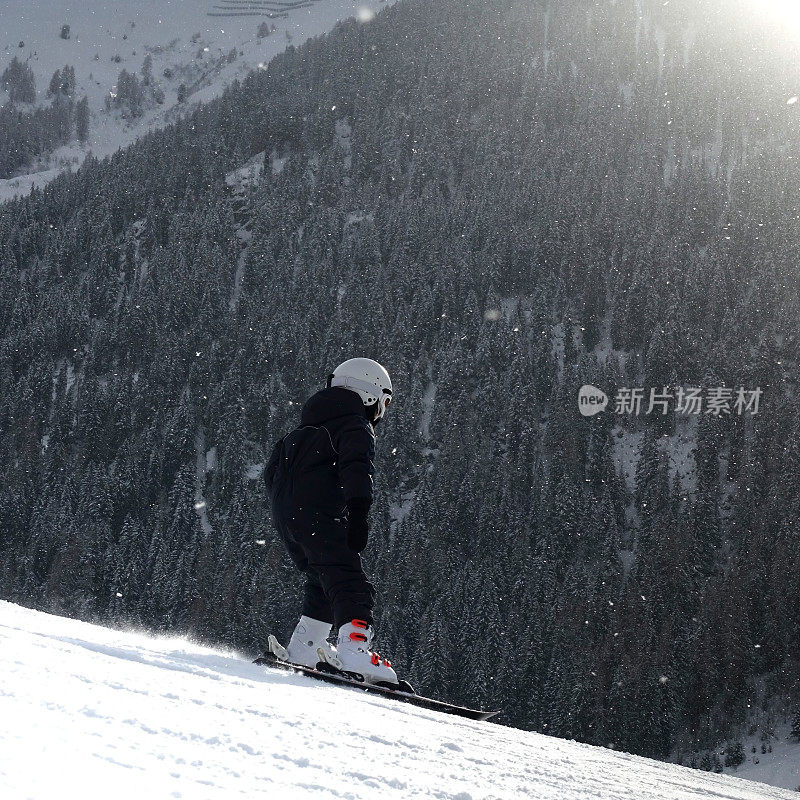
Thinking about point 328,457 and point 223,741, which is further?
point 328,457

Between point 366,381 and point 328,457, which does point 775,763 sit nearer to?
point 366,381

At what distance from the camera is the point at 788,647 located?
5538 cm

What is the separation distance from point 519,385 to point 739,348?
20.3 metres

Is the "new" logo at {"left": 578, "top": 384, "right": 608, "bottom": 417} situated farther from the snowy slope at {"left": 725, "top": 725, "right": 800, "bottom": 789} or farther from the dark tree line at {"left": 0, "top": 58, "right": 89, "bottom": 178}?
the dark tree line at {"left": 0, "top": 58, "right": 89, "bottom": 178}

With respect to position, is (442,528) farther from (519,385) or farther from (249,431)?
(249,431)

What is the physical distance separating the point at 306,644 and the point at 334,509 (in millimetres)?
860

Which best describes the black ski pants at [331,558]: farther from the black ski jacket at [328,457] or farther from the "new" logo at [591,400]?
the "new" logo at [591,400]

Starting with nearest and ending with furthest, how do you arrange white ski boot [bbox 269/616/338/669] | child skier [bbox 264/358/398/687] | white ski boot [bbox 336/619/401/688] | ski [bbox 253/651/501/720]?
ski [bbox 253/651/501/720], white ski boot [bbox 336/619/401/688], child skier [bbox 264/358/398/687], white ski boot [bbox 269/616/338/669]

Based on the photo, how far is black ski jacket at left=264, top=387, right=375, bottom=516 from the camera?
14.6 ft

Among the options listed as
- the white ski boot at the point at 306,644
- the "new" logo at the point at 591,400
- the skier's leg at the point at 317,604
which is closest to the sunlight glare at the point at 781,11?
the "new" logo at the point at 591,400

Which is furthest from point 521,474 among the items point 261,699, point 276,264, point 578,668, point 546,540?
point 261,699

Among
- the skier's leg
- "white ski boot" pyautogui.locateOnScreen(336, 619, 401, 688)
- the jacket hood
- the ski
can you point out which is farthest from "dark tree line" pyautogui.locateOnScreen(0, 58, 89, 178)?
the ski

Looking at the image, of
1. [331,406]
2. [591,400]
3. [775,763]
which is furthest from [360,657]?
[591,400]

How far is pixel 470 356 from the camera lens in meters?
85.2
